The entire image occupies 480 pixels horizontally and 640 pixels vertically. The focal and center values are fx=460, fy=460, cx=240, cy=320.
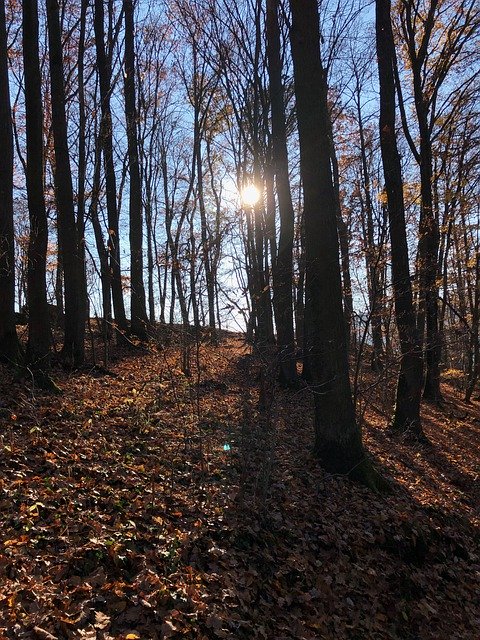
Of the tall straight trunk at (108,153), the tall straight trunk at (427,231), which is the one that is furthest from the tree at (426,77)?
the tall straight trunk at (108,153)

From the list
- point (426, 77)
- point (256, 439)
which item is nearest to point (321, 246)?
point (256, 439)

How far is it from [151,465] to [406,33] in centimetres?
1351

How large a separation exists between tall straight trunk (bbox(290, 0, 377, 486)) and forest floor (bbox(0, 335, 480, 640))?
78 cm

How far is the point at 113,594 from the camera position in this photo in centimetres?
354

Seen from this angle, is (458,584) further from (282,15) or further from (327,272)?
(282,15)

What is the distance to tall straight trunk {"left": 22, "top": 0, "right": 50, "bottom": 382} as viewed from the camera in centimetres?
834

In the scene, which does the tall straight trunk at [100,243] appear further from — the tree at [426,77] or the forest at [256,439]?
the tree at [426,77]

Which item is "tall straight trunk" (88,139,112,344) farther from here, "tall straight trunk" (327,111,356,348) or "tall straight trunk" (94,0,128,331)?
"tall straight trunk" (327,111,356,348)

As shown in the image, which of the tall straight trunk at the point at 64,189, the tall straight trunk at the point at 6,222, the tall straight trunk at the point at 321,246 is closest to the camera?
the tall straight trunk at the point at 321,246

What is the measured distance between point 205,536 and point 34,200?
6.80m

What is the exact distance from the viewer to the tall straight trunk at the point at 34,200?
8.34 m

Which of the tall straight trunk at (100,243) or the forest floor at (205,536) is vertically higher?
the tall straight trunk at (100,243)

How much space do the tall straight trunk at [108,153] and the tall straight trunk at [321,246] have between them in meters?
7.27

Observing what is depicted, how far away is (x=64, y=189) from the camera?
34.4ft
